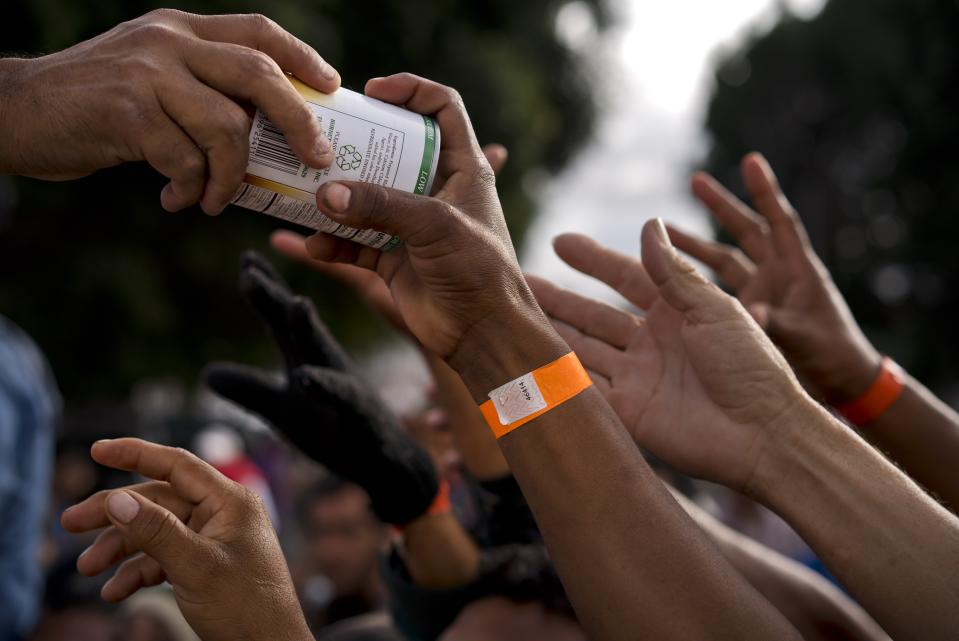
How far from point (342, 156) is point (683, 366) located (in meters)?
0.96

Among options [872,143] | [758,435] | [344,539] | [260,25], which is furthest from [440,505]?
[872,143]

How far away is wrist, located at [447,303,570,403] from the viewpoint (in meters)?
1.52

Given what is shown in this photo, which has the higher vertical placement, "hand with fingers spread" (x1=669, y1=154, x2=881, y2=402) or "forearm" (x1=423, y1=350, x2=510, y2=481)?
"hand with fingers spread" (x1=669, y1=154, x2=881, y2=402)

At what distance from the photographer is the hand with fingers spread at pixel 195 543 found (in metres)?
1.34

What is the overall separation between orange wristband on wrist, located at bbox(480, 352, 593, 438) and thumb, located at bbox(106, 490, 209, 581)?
0.51 metres

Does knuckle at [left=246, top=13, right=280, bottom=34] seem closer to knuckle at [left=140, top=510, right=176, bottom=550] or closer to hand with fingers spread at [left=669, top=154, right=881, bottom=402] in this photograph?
knuckle at [left=140, top=510, right=176, bottom=550]

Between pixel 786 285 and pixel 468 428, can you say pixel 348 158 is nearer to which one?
pixel 468 428

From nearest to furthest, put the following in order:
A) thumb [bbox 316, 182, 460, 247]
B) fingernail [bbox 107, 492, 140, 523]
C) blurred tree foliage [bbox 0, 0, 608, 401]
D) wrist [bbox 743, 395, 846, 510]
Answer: fingernail [bbox 107, 492, 140, 523], thumb [bbox 316, 182, 460, 247], wrist [bbox 743, 395, 846, 510], blurred tree foliage [bbox 0, 0, 608, 401]

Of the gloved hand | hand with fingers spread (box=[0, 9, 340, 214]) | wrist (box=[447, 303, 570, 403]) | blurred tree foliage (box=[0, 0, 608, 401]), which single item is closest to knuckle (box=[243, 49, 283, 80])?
hand with fingers spread (box=[0, 9, 340, 214])

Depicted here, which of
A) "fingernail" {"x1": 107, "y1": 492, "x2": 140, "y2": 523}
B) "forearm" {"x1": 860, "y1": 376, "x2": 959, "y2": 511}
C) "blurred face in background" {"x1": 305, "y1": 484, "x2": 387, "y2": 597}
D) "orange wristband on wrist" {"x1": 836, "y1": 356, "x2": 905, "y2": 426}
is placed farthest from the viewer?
"blurred face in background" {"x1": 305, "y1": 484, "x2": 387, "y2": 597}

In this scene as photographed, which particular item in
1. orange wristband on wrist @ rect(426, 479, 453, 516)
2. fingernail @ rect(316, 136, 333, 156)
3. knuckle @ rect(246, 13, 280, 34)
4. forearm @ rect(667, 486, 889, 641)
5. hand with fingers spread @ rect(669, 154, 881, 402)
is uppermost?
knuckle @ rect(246, 13, 280, 34)

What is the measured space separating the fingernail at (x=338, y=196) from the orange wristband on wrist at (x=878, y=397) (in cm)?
171

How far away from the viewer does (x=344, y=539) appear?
16.5 feet

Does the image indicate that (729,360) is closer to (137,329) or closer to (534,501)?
(534,501)
